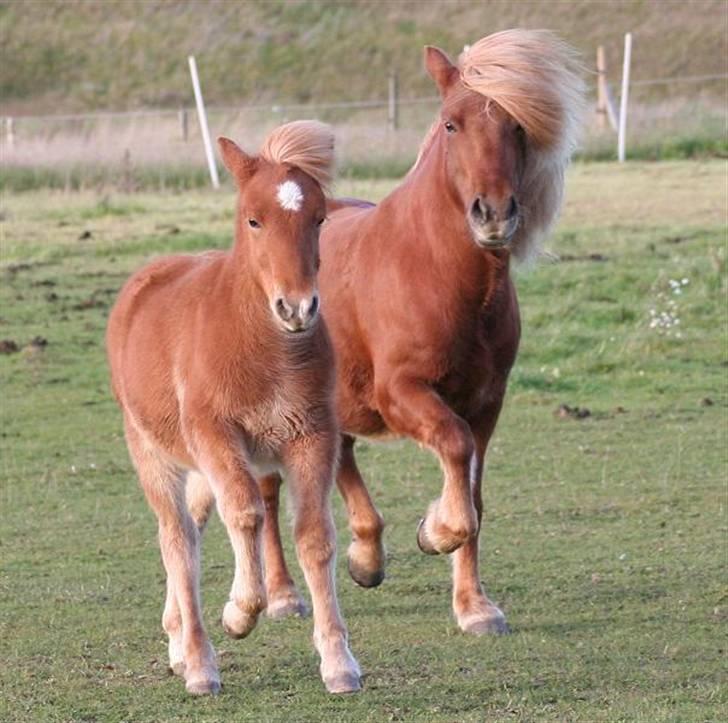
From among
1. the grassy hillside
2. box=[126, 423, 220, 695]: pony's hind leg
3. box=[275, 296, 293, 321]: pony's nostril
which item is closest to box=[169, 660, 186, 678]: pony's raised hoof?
box=[126, 423, 220, 695]: pony's hind leg

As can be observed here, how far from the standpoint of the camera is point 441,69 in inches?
272

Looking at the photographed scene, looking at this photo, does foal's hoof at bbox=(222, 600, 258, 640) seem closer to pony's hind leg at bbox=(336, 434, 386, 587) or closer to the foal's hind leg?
the foal's hind leg

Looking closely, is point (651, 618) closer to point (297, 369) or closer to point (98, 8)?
point (297, 369)

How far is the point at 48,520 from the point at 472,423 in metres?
2.87

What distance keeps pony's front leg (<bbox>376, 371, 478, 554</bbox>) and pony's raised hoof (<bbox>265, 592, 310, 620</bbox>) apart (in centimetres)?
82

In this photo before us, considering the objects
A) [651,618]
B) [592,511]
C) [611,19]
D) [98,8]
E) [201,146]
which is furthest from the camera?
[98,8]

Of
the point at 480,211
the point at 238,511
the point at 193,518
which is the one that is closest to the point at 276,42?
the point at 480,211

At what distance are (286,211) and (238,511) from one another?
96 cm

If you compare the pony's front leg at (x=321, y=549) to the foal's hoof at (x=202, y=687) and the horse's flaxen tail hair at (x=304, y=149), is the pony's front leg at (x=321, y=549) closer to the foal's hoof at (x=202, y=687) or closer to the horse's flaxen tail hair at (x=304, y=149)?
the foal's hoof at (x=202, y=687)

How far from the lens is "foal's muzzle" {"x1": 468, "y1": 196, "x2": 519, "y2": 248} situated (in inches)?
249

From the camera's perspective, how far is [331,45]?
42094 mm

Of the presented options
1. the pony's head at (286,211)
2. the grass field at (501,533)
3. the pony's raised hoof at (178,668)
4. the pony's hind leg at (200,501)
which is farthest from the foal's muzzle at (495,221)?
the pony's raised hoof at (178,668)

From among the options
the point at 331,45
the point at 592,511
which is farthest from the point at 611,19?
the point at 592,511

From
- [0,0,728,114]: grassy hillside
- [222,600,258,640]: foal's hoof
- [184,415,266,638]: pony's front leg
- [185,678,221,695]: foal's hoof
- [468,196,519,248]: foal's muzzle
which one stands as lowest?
[0,0,728,114]: grassy hillside
